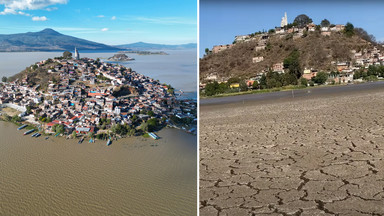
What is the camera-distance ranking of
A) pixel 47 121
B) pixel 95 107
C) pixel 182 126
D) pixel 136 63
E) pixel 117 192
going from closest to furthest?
pixel 117 192
pixel 47 121
pixel 95 107
pixel 182 126
pixel 136 63

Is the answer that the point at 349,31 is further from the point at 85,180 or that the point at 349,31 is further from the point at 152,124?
the point at 85,180

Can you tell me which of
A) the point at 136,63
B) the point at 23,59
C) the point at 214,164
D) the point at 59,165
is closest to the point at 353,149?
the point at 214,164

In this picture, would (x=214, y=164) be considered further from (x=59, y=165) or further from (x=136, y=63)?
(x=136, y=63)

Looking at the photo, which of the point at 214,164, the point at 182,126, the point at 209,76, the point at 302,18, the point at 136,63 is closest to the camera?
the point at 214,164

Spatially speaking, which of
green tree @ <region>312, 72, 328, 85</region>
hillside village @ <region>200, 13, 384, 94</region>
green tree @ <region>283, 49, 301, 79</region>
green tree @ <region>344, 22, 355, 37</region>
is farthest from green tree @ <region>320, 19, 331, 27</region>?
green tree @ <region>312, 72, 328, 85</region>

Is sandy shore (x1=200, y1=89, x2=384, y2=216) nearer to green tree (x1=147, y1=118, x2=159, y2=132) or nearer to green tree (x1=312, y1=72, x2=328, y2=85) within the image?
green tree (x1=147, y1=118, x2=159, y2=132)

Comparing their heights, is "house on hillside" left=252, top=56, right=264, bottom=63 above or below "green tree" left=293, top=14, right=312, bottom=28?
below

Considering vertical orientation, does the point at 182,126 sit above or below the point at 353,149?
below

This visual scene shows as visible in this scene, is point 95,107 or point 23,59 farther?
point 95,107
